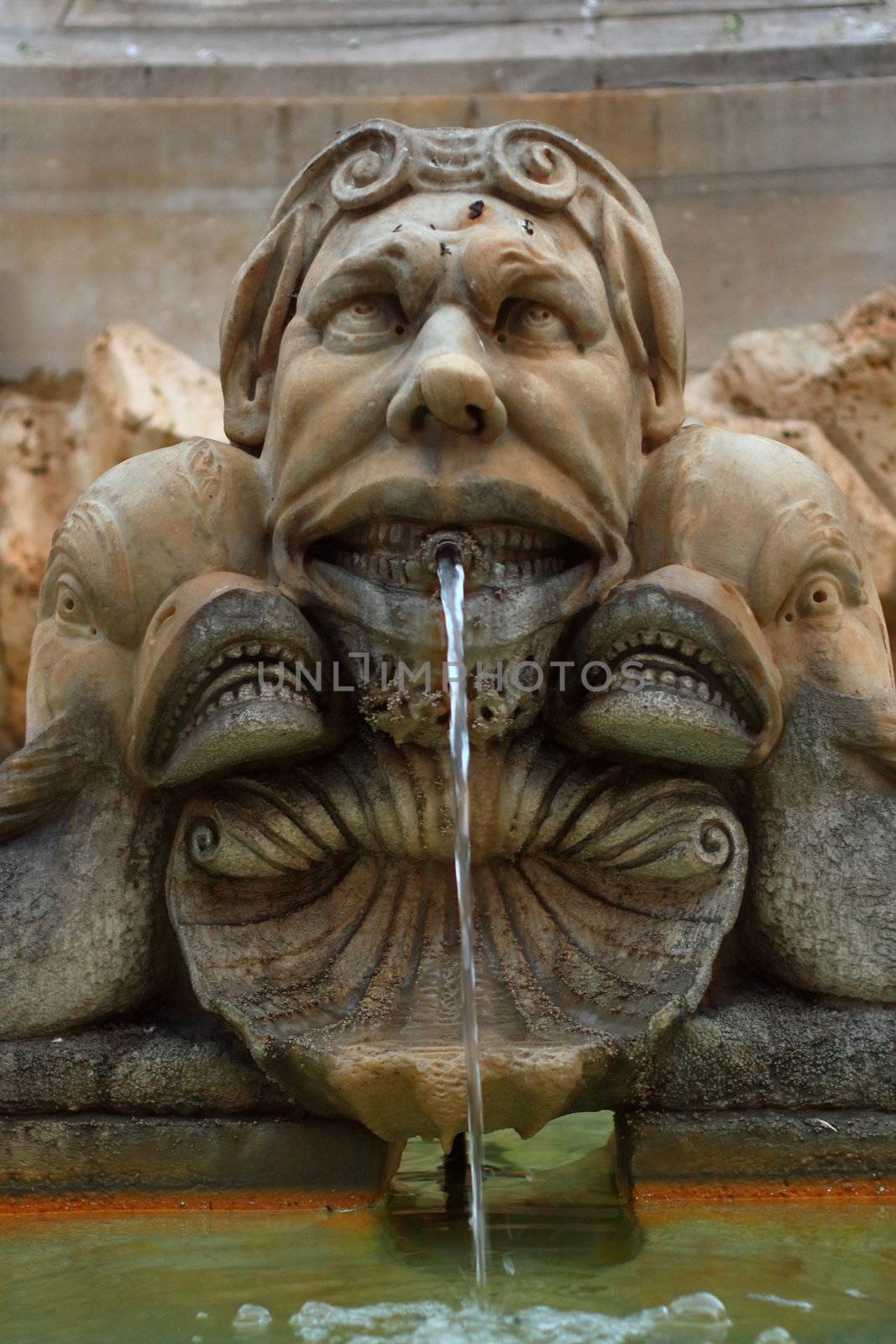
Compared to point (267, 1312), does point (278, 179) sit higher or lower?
higher

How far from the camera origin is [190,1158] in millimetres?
2773

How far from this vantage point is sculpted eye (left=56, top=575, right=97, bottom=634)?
2.96 m

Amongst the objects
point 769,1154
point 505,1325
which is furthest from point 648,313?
point 505,1325

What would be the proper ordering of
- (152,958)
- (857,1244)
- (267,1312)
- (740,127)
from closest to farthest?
(267,1312)
(857,1244)
(152,958)
(740,127)

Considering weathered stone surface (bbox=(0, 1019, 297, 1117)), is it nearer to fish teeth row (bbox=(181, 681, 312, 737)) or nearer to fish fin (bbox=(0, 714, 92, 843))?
fish fin (bbox=(0, 714, 92, 843))

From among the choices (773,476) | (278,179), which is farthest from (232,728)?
(278,179)

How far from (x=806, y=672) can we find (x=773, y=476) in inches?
12.8

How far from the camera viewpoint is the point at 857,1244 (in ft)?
8.37

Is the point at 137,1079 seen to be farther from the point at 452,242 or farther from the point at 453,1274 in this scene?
the point at 452,242

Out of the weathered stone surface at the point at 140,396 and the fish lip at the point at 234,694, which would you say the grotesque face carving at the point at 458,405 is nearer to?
the fish lip at the point at 234,694

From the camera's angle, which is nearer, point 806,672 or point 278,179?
point 806,672

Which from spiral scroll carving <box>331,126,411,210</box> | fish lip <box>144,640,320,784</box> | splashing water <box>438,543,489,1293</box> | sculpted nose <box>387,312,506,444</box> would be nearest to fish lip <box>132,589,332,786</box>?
fish lip <box>144,640,320,784</box>

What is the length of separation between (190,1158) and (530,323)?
1430mm

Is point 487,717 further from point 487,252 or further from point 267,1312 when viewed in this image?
point 267,1312
